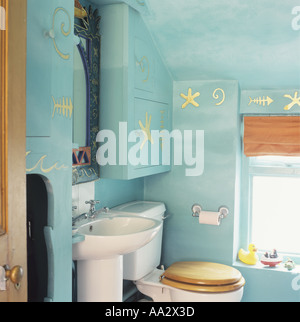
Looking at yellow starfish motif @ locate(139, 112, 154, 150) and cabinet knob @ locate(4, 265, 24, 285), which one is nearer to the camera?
cabinet knob @ locate(4, 265, 24, 285)

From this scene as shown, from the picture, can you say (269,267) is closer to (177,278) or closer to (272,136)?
(177,278)

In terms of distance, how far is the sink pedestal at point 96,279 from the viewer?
2.25 meters

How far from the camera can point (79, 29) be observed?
2.38m

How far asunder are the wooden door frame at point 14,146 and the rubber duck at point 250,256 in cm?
233

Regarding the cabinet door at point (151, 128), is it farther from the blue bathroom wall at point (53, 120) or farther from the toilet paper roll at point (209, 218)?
the blue bathroom wall at point (53, 120)

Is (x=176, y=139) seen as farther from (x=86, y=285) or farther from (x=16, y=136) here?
(x=16, y=136)

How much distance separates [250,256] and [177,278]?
2.27ft

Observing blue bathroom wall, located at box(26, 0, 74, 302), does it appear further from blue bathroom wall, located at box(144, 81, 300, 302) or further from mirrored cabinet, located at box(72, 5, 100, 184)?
blue bathroom wall, located at box(144, 81, 300, 302)

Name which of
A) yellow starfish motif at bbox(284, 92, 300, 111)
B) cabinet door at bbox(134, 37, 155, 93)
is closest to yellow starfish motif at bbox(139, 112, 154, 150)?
cabinet door at bbox(134, 37, 155, 93)

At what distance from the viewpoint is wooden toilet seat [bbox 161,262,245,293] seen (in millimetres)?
2682

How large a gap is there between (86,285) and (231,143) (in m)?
1.55

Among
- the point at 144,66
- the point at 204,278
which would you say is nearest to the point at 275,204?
the point at 204,278

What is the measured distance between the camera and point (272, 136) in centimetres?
314

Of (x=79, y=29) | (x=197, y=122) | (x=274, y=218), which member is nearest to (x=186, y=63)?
(x=197, y=122)
